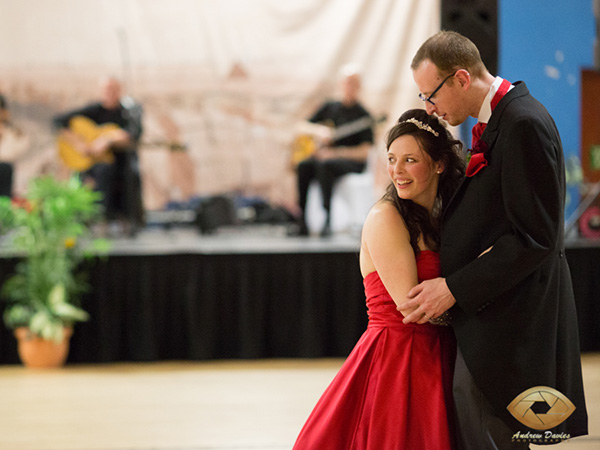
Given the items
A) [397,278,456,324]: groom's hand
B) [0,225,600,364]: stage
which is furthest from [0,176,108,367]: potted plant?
[397,278,456,324]: groom's hand

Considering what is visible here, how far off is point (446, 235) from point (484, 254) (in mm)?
143

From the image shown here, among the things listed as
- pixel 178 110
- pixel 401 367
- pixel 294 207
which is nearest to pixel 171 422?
pixel 401 367

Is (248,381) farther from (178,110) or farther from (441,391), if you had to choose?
(178,110)

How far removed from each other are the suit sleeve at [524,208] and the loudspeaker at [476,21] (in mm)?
1481

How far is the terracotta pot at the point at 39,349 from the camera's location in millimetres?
4566

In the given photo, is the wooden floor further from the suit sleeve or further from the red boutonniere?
the red boutonniere

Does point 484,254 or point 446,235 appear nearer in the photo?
point 484,254

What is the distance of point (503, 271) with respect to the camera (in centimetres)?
169

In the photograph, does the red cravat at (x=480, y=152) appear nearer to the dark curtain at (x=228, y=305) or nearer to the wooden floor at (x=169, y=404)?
the wooden floor at (x=169, y=404)

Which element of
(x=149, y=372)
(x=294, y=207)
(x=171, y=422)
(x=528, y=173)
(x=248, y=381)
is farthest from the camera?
(x=294, y=207)

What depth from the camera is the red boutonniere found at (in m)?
1.78

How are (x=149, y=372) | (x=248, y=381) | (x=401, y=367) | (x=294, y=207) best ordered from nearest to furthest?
(x=401, y=367)
(x=248, y=381)
(x=149, y=372)
(x=294, y=207)

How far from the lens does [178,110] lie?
7.25 meters

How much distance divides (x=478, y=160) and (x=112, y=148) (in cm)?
467
